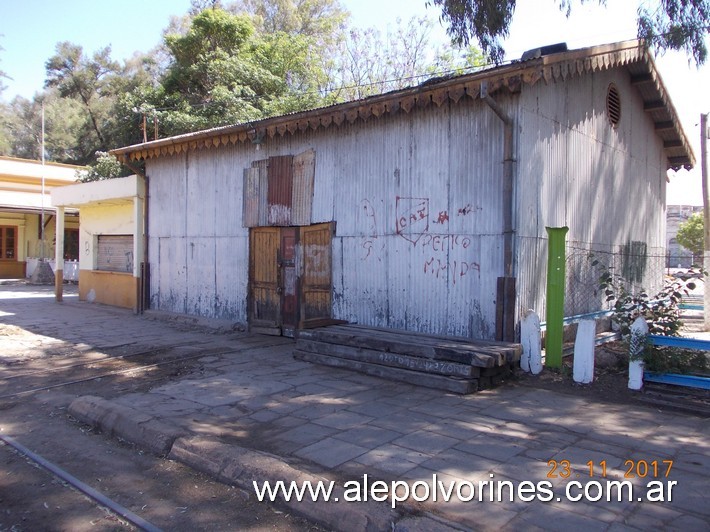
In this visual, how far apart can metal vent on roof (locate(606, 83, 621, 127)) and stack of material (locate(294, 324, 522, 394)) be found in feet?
19.5

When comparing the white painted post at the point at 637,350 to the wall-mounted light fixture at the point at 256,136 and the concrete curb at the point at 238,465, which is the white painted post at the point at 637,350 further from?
the wall-mounted light fixture at the point at 256,136

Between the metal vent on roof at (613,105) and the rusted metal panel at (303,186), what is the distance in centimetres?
571

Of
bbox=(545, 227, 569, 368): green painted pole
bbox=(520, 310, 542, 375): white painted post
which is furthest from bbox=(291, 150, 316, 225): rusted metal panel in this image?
bbox=(520, 310, 542, 375): white painted post

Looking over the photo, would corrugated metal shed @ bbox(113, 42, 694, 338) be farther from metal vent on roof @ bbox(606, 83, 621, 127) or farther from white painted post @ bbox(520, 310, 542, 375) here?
white painted post @ bbox(520, 310, 542, 375)

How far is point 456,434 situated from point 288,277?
5.95 meters

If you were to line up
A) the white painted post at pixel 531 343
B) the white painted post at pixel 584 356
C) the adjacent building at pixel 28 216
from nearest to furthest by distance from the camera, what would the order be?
the white painted post at pixel 584 356, the white painted post at pixel 531 343, the adjacent building at pixel 28 216

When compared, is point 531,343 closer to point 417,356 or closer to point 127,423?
point 417,356

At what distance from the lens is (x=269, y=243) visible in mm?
10500

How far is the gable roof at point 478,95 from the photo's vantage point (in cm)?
684

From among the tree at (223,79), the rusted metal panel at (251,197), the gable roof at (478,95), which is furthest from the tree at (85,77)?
the rusted metal panel at (251,197)

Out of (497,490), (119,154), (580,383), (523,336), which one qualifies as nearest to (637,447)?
(497,490)

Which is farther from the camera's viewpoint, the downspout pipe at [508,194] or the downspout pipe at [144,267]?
the downspout pipe at [144,267]

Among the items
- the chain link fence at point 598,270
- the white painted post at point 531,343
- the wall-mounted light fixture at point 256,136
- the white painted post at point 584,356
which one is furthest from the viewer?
the wall-mounted light fixture at point 256,136

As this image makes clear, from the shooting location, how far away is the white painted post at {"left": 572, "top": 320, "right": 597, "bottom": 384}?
21.3 ft
